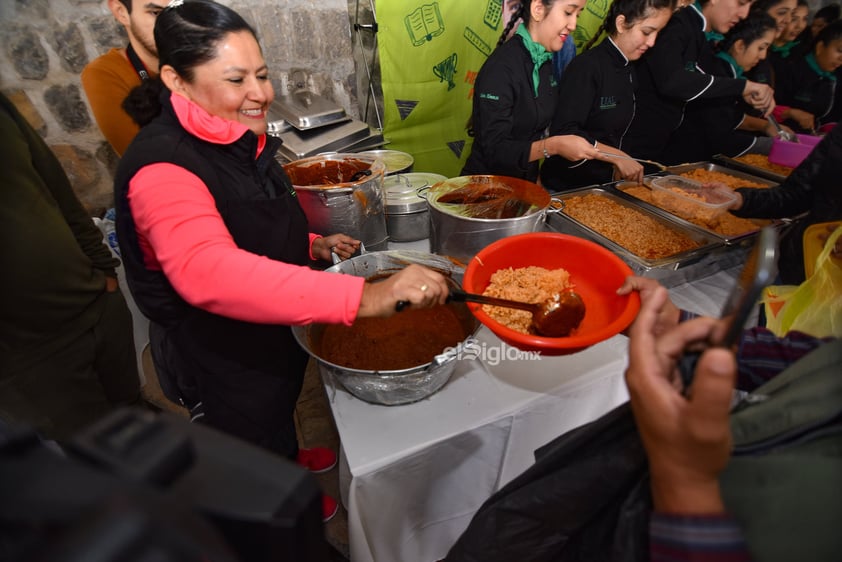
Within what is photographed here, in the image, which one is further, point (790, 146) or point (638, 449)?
point (790, 146)

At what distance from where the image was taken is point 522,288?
1.08m

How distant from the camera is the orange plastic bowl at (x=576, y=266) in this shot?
41.1 inches

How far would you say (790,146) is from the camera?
2.27 metres

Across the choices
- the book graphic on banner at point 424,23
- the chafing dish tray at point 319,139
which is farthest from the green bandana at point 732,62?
the chafing dish tray at point 319,139

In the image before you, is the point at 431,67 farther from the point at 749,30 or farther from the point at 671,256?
the point at 671,256

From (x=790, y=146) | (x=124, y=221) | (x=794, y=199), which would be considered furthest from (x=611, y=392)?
(x=790, y=146)

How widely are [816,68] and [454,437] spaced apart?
4.41 m

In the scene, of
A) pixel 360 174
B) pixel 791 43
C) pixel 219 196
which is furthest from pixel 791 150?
pixel 219 196

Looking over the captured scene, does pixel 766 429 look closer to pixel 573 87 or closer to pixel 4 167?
pixel 4 167

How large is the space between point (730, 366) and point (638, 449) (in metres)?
0.31

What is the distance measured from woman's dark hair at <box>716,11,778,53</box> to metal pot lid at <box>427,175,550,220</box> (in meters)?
2.20

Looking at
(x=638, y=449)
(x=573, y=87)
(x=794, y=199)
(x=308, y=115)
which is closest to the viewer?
(x=638, y=449)

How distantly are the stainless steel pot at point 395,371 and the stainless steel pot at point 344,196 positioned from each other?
26 centimetres

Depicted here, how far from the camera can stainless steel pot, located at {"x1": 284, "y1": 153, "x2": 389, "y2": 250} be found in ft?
4.24
